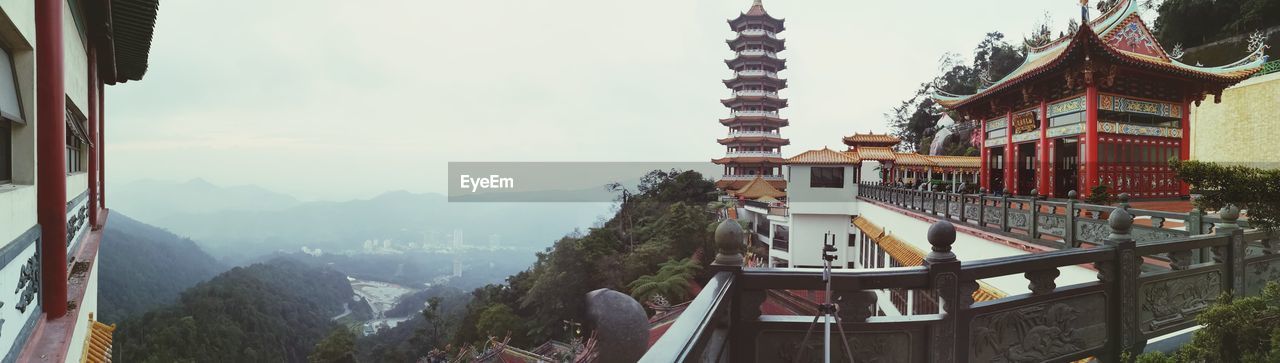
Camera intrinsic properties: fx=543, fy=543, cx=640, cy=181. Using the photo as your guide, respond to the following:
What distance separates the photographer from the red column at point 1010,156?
35.6ft

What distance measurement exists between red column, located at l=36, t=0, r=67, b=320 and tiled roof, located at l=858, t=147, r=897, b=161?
703 inches

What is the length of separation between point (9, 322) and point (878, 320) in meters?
3.95

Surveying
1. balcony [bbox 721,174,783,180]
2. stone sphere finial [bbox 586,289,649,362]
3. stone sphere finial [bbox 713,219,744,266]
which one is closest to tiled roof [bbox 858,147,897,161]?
balcony [bbox 721,174,783,180]

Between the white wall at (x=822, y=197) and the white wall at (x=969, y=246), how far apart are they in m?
2.20

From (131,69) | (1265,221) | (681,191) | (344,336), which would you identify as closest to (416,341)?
(344,336)

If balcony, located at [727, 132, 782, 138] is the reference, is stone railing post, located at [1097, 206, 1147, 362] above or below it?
below

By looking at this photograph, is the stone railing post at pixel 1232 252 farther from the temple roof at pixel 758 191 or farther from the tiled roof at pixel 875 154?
the temple roof at pixel 758 191

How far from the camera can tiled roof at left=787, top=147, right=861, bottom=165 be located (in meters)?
17.0

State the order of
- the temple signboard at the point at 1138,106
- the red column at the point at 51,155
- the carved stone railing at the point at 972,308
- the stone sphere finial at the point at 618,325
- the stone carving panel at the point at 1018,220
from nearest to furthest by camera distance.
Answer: the stone sphere finial at the point at 618,325 < the carved stone railing at the point at 972,308 < the red column at the point at 51,155 < the stone carving panel at the point at 1018,220 < the temple signboard at the point at 1138,106

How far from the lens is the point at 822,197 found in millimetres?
17219

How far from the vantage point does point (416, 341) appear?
1225 inches

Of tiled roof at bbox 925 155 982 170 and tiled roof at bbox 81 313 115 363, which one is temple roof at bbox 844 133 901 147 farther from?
tiled roof at bbox 81 313 115 363

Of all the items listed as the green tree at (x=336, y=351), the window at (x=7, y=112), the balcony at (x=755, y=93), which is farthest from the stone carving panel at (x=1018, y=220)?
the green tree at (x=336, y=351)

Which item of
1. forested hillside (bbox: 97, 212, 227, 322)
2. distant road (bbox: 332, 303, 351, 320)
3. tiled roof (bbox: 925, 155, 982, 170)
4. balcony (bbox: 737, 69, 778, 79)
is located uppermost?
balcony (bbox: 737, 69, 778, 79)
